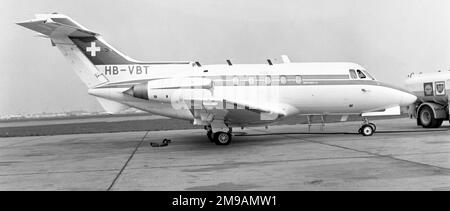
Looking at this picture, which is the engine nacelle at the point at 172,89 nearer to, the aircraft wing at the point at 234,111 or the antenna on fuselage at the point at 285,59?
the aircraft wing at the point at 234,111

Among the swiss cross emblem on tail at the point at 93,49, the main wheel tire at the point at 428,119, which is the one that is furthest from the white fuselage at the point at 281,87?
the main wheel tire at the point at 428,119

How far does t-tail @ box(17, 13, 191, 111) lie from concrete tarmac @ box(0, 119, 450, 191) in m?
3.08

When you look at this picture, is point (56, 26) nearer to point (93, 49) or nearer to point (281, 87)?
point (93, 49)

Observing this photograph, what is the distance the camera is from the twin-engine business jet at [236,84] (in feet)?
54.6

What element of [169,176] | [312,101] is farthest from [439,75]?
[169,176]

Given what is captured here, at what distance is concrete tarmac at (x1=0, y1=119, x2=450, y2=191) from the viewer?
28.1 ft

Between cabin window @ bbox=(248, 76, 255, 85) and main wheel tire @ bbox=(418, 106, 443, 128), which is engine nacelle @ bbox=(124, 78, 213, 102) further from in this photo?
main wheel tire @ bbox=(418, 106, 443, 128)

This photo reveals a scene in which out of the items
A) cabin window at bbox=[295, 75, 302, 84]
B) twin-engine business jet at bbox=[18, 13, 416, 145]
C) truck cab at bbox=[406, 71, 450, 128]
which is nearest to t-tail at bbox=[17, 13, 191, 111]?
twin-engine business jet at bbox=[18, 13, 416, 145]

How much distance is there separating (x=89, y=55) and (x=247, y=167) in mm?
9563

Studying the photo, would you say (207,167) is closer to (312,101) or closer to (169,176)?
(169,176)

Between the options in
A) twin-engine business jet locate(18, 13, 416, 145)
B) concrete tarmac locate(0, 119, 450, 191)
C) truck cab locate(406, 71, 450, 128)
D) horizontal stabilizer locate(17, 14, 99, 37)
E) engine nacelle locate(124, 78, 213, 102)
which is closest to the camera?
concrete tarmac locate(0, 119, 450, 191)

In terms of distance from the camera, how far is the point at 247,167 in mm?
10883

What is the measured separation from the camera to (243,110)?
15594 millimetres

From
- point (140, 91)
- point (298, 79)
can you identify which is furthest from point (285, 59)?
point (140, 91)
